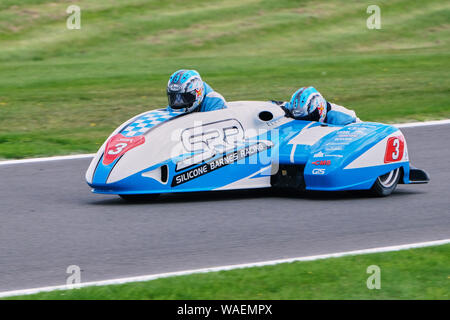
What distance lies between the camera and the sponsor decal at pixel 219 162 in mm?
8695

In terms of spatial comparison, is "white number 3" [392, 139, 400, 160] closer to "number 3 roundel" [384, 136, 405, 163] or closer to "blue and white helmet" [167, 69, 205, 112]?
"number 3 roundel" [384, 136, 405, 163]

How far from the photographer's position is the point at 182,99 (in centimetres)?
909

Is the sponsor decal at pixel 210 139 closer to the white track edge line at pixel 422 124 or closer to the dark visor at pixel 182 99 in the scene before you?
the dark visor at pixel 182 99

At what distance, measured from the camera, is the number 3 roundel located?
29.9 feet

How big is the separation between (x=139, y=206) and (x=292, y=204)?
56.1 inches

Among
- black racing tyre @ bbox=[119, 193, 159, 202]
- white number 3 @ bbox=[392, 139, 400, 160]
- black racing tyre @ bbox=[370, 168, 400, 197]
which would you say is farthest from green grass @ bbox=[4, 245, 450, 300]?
black racing tyre @ bbox=[119, 193, 159, 202]

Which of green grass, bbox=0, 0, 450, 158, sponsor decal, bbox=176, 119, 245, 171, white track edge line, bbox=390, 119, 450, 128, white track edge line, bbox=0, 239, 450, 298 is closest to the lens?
white track edge line, bbox=0, 239, 450, 298

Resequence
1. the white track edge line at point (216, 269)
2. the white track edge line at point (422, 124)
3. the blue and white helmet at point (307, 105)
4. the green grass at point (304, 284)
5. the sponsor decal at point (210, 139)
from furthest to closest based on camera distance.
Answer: the white track edge line at point (422, 124) → the blue and white helmet at point (307, 105) → the sponsor decal at point (210, 139) → the white track edge line at point (216, 269) → the green grass at point (304, 284)

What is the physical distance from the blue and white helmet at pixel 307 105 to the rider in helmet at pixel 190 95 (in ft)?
2.31

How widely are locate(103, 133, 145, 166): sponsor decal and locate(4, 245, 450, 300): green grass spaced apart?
2463mm

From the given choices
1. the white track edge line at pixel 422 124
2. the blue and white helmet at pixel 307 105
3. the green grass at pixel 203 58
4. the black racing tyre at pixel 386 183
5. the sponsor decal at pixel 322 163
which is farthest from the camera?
the green grass at pixel 203 58

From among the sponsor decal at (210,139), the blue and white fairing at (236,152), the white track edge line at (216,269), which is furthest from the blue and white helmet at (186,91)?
the white track edge line at (216,269)

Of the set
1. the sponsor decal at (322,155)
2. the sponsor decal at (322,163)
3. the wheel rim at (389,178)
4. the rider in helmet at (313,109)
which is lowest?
the wheel rim at (389,178)

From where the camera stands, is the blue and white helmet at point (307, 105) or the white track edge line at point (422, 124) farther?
the white track edge line at point (422, 124)
